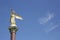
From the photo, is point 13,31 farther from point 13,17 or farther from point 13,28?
point 13,17

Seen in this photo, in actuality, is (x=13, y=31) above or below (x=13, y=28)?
below

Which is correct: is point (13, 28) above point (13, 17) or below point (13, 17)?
below

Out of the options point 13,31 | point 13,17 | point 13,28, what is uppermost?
point 13,17

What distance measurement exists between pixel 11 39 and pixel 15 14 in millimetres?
8134

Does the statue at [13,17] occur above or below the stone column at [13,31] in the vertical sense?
above

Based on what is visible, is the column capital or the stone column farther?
the column capital

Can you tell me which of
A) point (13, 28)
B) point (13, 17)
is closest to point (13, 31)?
point (13, 28)

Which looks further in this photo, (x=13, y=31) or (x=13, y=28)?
(x=13, y=28)

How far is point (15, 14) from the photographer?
60.8 m

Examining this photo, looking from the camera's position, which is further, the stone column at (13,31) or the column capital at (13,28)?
the column capital at (13,28)

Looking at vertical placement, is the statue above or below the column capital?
above

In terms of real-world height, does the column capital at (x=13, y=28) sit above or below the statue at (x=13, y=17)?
below

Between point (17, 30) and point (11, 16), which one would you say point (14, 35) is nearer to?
point (17, 30)

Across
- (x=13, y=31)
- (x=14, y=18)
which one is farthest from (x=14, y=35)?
(x=14, y=18)
